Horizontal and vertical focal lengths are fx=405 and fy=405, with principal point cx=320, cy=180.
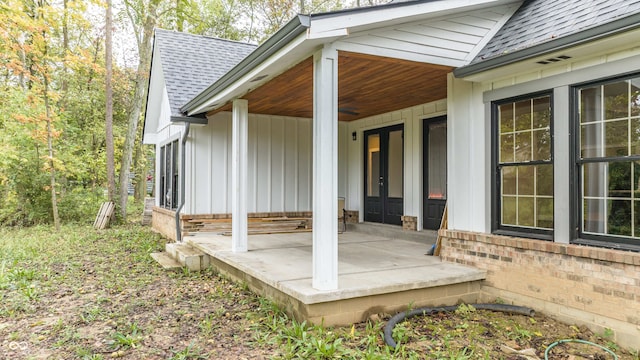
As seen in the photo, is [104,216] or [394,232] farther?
[104,216]

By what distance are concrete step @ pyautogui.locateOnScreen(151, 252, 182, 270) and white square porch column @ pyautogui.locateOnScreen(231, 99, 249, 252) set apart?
3.69 feet

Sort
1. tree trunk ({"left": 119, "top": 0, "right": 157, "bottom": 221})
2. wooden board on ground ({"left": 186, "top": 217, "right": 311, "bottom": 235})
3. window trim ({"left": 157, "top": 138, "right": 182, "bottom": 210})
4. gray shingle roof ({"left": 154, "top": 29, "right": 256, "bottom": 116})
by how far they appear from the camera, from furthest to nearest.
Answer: tree trunk ({"left": 119, "top": 0, "right": 157, "bottom": 221})
window trim ({"left": 157, "top": 138, "right": 182, "bottom": 210})
gray shingle roof ({"left": 154, "top": 29, "right": 256, "bottom": 116})
wooden board on ground ({"left": 186, "top": 217, "right": 311, "bottom": 235})

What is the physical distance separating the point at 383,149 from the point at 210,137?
132 inches

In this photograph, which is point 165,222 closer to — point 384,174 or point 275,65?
point 384,174

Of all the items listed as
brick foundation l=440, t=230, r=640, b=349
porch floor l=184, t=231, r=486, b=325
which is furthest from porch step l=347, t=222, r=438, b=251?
brick foundation l=440, t=230, r=640, b=349

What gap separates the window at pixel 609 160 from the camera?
3330 mm

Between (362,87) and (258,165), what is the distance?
334cm

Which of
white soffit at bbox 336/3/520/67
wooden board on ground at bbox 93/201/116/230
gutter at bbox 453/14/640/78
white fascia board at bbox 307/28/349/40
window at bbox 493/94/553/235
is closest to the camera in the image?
gutter at bbox 453/14/640/78

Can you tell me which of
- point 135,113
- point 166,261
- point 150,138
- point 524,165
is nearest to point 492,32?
point 524,165

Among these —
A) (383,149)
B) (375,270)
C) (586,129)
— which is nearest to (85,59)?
(383,149)

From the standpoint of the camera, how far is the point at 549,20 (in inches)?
160

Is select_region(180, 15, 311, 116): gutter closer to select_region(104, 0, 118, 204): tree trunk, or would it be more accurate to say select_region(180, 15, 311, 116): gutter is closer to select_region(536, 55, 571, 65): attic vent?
select_region(536, 55, 571, 65): attic vent

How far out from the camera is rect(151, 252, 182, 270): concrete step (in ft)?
20.1

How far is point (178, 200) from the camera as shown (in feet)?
26.9
